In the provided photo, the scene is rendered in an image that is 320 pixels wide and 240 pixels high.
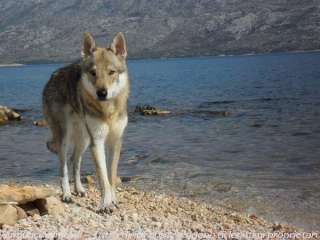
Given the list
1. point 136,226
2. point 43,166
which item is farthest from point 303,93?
point 136,226

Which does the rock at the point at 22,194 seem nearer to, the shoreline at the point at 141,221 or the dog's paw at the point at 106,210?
the shoreline at the point at 141,221

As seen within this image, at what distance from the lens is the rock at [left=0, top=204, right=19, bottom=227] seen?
832 cm

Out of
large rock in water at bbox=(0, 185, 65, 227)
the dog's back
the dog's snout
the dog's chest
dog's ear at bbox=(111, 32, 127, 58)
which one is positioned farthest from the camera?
the dog's back

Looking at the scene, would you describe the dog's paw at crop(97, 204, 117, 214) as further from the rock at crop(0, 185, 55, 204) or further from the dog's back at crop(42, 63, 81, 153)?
the dog's back at crop(42, 63, 81, 153)

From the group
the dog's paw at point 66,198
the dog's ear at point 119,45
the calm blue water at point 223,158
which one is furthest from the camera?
the calm blue water at point 223,158

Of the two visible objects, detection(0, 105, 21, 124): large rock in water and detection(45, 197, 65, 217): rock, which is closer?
detection(45, 197, 65, 217): rock

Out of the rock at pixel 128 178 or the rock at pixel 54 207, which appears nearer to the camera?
the rock at pixel 54 207

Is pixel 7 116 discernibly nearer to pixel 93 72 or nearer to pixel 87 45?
pixel 87 45

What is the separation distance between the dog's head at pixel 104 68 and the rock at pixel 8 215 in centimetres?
228

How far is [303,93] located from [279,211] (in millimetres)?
39560

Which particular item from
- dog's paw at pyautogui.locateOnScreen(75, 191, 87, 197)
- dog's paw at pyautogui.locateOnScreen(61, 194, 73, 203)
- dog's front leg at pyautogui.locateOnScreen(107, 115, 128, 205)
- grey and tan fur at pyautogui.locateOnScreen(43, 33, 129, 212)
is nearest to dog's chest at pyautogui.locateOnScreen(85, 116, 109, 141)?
grey and tan fur at pyautogui.locateOnScreen(43, 33, 129, 212)

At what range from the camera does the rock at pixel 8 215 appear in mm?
8320

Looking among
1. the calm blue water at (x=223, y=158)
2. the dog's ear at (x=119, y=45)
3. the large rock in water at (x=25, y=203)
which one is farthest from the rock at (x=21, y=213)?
the calm blue water at (x=223, y=158)

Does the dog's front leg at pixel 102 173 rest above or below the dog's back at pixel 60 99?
below
